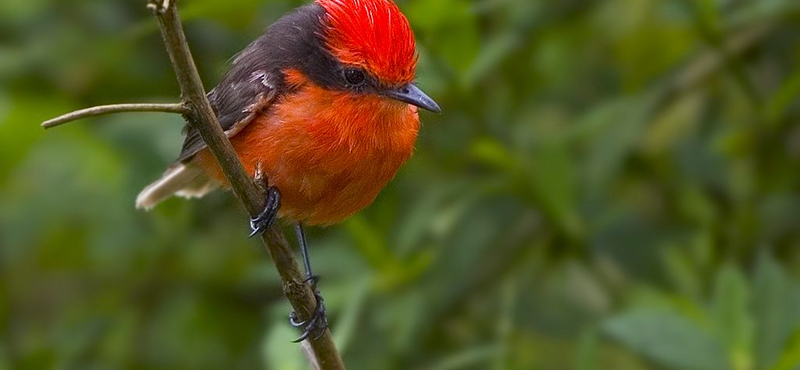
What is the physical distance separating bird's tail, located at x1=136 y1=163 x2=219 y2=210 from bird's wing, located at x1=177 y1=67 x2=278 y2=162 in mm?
476

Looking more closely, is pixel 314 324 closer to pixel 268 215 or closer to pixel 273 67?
pixel 268 215

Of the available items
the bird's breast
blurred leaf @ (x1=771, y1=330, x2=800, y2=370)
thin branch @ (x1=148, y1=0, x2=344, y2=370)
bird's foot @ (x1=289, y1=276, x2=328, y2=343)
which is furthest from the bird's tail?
blurred leaf @ (x1=771, y1=330, x2=800, y2=370)

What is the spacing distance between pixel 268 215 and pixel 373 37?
49 cm

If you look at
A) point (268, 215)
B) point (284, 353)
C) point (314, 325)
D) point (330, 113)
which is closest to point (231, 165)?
point (268, 215)

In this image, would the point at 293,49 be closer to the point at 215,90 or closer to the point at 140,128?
the point at 215,90

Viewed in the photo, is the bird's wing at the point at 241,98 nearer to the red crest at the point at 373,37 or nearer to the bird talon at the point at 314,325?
the red crest at the point at 373,37

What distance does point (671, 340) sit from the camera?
3688mm

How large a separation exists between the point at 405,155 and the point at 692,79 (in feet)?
5.62

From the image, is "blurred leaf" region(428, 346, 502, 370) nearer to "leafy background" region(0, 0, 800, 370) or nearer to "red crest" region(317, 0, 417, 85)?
"leafy background" region(0, 0, 800, 370)

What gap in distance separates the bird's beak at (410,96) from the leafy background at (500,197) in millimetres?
768

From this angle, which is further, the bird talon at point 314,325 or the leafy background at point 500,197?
the leafy background at point 500,197

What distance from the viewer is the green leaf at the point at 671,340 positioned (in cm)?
366

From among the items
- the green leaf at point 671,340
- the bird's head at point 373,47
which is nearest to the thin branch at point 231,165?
the bird's head at point 373,47

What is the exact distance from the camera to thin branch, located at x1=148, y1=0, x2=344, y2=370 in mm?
2270
